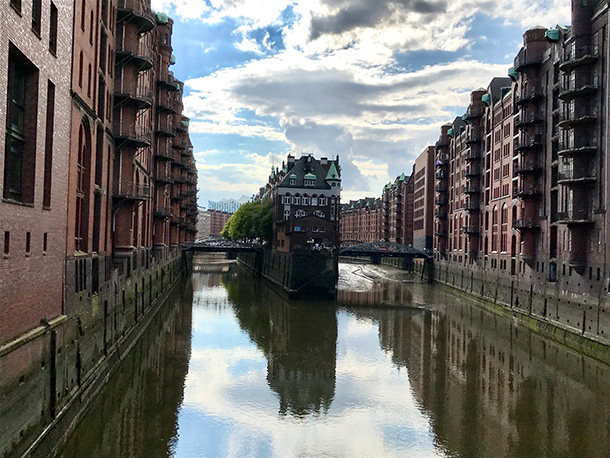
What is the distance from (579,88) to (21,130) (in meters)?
30.7

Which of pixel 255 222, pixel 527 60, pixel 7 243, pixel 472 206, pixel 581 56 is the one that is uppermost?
pixel 527 60

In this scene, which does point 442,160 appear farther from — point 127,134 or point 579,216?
point 127,134

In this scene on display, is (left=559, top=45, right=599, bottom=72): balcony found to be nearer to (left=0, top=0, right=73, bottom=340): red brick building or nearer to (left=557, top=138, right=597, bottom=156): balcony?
(left=557, top=138, right=597, bottom=156): balcony

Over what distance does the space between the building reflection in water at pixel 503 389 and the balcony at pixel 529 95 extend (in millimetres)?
17035

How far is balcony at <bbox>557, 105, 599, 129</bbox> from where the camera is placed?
33.4 metres

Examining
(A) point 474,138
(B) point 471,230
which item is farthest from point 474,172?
(B) point 471,230

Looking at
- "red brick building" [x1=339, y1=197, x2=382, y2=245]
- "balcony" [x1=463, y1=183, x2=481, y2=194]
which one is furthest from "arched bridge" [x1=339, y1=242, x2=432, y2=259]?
"red brick building" [x1=339, y1=197, x2=382, y2=245]

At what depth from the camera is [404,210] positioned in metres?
116

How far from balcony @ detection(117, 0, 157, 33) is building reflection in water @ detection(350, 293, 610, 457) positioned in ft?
75.9

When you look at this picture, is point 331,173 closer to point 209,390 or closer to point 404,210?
point 404,210

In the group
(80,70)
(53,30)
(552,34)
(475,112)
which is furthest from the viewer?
(475,112)

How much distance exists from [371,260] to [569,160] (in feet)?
308

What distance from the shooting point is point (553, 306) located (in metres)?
37.7

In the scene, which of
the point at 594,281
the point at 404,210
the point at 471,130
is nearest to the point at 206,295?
the point at 471,130
